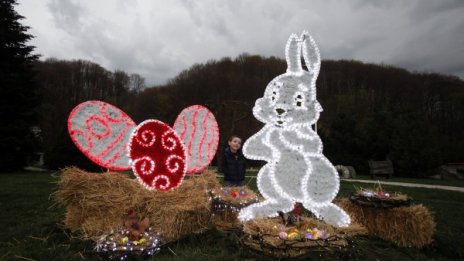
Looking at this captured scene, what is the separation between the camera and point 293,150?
534cm

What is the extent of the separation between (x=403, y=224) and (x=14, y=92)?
18980mm

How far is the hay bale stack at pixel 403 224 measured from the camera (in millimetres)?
4934

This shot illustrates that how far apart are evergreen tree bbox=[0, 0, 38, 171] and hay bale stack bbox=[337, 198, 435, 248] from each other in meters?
18.0

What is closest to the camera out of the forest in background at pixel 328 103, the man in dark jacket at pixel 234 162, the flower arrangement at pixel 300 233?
the flower arrangement at pixel 300 233

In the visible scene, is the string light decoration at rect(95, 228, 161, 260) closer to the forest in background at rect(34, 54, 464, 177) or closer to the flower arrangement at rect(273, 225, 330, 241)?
the flower arrangement at rect(273, 225, 330, 241)

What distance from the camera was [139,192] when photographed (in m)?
5.47

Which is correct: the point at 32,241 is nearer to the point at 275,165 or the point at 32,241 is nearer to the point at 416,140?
the point at 275,165

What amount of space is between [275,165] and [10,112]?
17.4 m

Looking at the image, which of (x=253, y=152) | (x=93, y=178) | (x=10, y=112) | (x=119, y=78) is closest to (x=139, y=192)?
(x=93, y=178)

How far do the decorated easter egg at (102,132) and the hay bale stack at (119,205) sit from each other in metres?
0.30

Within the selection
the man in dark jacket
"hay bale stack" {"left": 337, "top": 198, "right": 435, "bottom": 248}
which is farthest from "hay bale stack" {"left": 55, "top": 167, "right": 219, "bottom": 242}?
"hay bale stack" {"left": 337, "top": 198, "right": 435, "bottom": 248}

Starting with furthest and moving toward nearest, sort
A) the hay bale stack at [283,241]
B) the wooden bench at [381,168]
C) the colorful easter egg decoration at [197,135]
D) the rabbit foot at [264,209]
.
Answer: the wooden bench at [381,168]
the colorful easter egg decoration at [197,135]
the rabbit foot at [264,209]
the hay bale stack at [283,241]

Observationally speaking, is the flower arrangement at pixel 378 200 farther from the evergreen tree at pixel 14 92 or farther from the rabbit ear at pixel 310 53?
the evergreen tree at pixel 14 92

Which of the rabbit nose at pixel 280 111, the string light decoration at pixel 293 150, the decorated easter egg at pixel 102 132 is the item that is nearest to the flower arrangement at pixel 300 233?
the string light decoration at pixel 293 150
